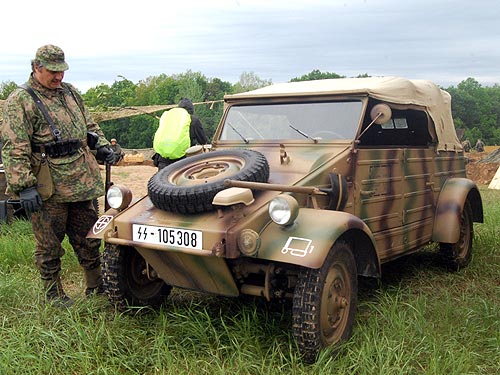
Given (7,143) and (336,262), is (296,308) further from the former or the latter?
(7,143)

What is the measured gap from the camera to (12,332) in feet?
13.2

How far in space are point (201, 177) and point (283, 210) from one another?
84cm

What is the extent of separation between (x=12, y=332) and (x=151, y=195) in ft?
4.14

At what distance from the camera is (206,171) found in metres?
4.29

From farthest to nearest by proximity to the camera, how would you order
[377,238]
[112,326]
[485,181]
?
[485,181] < [377,238] < [112,326]

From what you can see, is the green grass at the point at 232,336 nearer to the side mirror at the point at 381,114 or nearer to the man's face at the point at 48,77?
the side mirror at the point at 381,114

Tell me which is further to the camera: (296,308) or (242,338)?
(242,338)

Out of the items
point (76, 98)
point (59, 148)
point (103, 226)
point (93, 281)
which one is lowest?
point (93, 281)

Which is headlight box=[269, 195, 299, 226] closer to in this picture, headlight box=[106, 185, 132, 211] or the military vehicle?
the military vehicle

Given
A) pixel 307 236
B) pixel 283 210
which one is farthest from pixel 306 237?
pixel 283 210

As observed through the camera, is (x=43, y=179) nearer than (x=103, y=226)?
No

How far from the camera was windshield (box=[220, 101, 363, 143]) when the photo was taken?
15.6ft

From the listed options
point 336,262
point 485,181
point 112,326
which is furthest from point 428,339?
point 485,181

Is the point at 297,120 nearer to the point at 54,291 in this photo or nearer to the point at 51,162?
the point at 51,162
